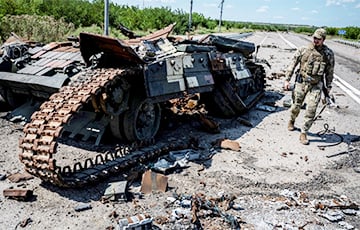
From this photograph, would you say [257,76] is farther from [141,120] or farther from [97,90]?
[97,90]

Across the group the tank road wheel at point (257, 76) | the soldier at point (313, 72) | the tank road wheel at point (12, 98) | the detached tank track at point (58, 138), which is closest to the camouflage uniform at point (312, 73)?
the soldier at point (313, 72)

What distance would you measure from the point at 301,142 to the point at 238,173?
7.45 ft

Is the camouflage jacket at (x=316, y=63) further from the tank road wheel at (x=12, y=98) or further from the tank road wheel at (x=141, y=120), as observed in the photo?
the tank road wheel at (x=12, y=98)

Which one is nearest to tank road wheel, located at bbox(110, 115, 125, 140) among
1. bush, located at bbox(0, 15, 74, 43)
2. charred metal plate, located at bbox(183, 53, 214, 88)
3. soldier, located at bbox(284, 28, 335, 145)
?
charred metal plate, located at bbox(183, 53, 214, 88)

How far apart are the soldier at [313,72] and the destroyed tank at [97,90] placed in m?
1.64

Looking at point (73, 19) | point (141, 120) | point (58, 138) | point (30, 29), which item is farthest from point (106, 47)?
point (73, 19)

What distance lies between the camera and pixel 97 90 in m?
5.27

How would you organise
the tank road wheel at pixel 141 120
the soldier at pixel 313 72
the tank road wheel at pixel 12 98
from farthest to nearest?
the tank road wheel at pixel 12 98
the soldier at pixel 313 72
the tank road wheel at pixel 141 120

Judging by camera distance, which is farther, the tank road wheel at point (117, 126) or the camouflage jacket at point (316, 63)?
the camouflage jacket at point (316, 63)

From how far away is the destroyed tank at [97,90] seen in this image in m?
4.93

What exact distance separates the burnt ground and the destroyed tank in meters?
0.36

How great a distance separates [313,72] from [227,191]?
3.36 metres

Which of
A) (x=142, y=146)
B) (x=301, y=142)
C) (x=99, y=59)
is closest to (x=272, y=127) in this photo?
(x=301, y=142)

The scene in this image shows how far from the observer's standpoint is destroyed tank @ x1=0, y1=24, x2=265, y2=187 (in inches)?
194
